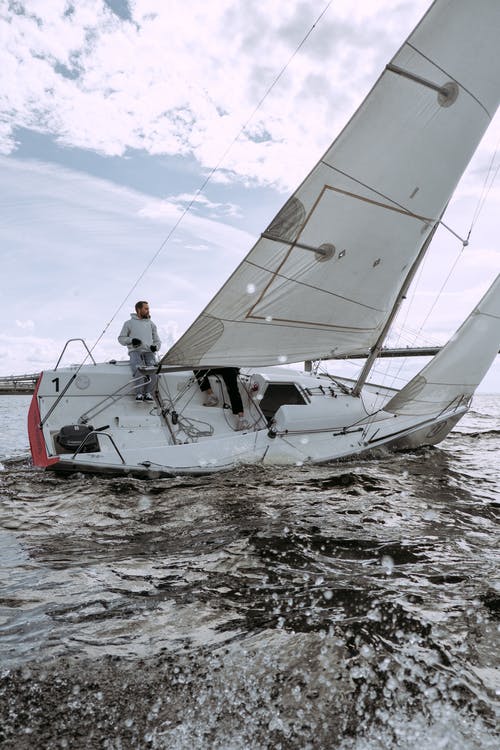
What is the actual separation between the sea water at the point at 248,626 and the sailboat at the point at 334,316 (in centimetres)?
176

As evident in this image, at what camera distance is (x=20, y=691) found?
203 cm

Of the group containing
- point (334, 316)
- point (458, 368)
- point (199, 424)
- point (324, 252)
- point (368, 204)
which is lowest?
point (199, 424)

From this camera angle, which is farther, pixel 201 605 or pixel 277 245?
pixel 277 245

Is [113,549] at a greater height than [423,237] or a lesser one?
lesser

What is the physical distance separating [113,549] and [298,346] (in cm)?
452

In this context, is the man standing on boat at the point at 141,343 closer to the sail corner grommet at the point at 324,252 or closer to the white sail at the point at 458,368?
the sail corner grommet at the point at 324,252

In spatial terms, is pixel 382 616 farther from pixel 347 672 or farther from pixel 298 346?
pixel 298 346

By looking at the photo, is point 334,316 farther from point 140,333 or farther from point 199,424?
point 140,333

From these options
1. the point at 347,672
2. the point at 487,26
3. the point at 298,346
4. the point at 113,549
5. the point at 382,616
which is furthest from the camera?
the point at 298,346

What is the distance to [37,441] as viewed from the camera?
6551 millimetres

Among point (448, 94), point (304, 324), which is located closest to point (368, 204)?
point (448, 94)

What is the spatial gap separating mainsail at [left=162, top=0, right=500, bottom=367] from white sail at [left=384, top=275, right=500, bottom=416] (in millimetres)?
1531

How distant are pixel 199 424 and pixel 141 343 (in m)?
1.48

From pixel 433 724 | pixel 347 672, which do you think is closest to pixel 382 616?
pixel 347 672
